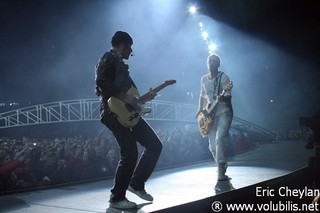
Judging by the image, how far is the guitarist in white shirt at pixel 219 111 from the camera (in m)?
4.58

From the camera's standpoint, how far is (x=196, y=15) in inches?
→ 736

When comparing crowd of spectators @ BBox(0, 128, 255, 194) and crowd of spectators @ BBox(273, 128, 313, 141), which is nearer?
crowd of spectators @ BBox(0, 128, 255, 194)

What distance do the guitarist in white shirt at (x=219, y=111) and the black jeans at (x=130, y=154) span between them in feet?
5.08

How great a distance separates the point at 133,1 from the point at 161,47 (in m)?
3.91

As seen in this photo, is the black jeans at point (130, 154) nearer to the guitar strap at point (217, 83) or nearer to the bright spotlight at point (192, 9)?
the guitar strap at point (217, 83)

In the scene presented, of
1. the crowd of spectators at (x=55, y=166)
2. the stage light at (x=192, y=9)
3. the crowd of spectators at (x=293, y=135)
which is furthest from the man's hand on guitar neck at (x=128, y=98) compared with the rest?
the stage light at (x=192, y=9)

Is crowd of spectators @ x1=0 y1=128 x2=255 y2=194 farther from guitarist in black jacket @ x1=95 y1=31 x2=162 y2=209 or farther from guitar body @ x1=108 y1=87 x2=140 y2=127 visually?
guitar body @ x1=108 y1=87 x2=140 y2=127

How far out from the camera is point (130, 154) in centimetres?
300

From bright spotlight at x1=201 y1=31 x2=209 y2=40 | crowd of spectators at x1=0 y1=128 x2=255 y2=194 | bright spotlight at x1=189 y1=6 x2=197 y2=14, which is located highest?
bright spotlight at x1=189 y1=6 x2=197 y2=14

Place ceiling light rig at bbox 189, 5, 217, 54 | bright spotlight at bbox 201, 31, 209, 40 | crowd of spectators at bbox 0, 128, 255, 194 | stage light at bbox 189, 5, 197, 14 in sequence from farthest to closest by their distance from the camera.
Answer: bright spotlight at bbox 201, 31, 209, 40
ceiling light rig at bbox 189, 5, 217, 54
stage light at bbox 189, 5, 197, 14
crowd of spectators at bbox 0, 128, 255, 194

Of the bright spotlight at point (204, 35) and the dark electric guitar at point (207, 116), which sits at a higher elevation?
the bright spotlight at point (204, 35)

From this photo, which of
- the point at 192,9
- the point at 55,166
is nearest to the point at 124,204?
the point at 55,166

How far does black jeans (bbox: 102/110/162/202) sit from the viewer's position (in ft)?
9.78

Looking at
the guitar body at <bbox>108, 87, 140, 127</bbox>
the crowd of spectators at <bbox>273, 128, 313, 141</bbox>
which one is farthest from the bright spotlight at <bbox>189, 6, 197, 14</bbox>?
the guitar body at <bbox>108, 87, 140, 127</bbox>
